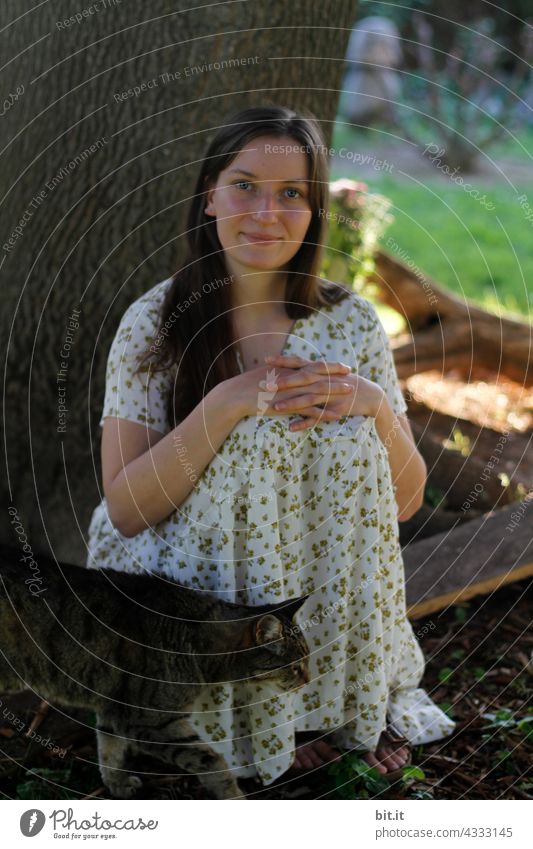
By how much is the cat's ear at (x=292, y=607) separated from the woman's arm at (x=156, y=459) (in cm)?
35

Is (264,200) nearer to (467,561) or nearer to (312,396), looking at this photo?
(312,396)

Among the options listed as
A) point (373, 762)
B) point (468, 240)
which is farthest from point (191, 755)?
point (468, 240)

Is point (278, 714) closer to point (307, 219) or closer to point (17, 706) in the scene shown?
point (17, 706)

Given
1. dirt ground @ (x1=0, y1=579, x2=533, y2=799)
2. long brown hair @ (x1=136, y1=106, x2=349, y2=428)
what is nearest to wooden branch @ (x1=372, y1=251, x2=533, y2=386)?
dirt ground @ (x1=0, y1=579, x2=533, y2=799)

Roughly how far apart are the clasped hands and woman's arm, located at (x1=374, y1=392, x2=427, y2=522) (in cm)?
7

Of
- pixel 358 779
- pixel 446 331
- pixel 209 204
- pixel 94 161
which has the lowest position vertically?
pixel 358 779

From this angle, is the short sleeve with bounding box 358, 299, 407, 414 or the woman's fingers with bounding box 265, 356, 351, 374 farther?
the short sleeve with bounding box 358, 299, 407, 414

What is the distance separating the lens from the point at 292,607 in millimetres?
2102

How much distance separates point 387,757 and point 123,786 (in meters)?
0.64

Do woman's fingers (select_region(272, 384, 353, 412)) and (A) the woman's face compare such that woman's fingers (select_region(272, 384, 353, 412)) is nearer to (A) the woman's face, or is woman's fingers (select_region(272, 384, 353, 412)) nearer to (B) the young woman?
(B) the young woman

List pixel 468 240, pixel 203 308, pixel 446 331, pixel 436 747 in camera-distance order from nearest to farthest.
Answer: pixel 203 308 → pixel 436 747 → pixel 446 331 → pixel 468 240

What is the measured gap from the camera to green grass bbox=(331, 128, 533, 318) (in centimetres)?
624

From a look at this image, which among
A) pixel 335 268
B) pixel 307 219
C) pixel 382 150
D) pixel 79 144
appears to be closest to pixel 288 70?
pixel 79 144

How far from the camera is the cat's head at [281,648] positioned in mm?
2100
